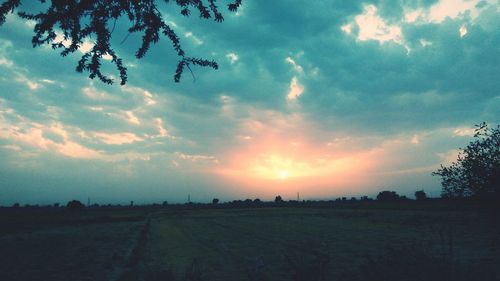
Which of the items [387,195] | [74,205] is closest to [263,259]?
[74,205]

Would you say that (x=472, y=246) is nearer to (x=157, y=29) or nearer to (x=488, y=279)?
(x=488, y=279)

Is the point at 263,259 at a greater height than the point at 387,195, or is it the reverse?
the point at 387,195

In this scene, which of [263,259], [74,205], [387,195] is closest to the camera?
[263,259]

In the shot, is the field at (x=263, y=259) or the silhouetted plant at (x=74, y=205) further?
the silhouetted plant at (x=74, y=205)

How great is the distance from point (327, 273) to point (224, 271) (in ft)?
15.8

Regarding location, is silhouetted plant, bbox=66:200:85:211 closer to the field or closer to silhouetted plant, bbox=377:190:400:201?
the field

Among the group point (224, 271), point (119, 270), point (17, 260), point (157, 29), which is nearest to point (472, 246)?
point (224, 271)

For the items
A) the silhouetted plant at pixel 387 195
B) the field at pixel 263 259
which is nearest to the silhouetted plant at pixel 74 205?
the field at pixel 263 259

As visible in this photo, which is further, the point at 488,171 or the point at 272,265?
the point at 272,265

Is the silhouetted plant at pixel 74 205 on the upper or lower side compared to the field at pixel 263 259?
upper

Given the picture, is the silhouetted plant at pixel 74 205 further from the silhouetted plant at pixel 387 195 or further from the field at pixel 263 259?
the silhouetted plant at pixel 387 195

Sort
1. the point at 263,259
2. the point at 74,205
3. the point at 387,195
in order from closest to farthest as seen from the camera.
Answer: the point at 263,259, the point at 74,205, the point at 387,195

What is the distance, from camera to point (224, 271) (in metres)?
16.5

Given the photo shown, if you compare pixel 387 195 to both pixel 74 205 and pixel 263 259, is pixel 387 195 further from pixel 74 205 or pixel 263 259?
pixel 263 259
